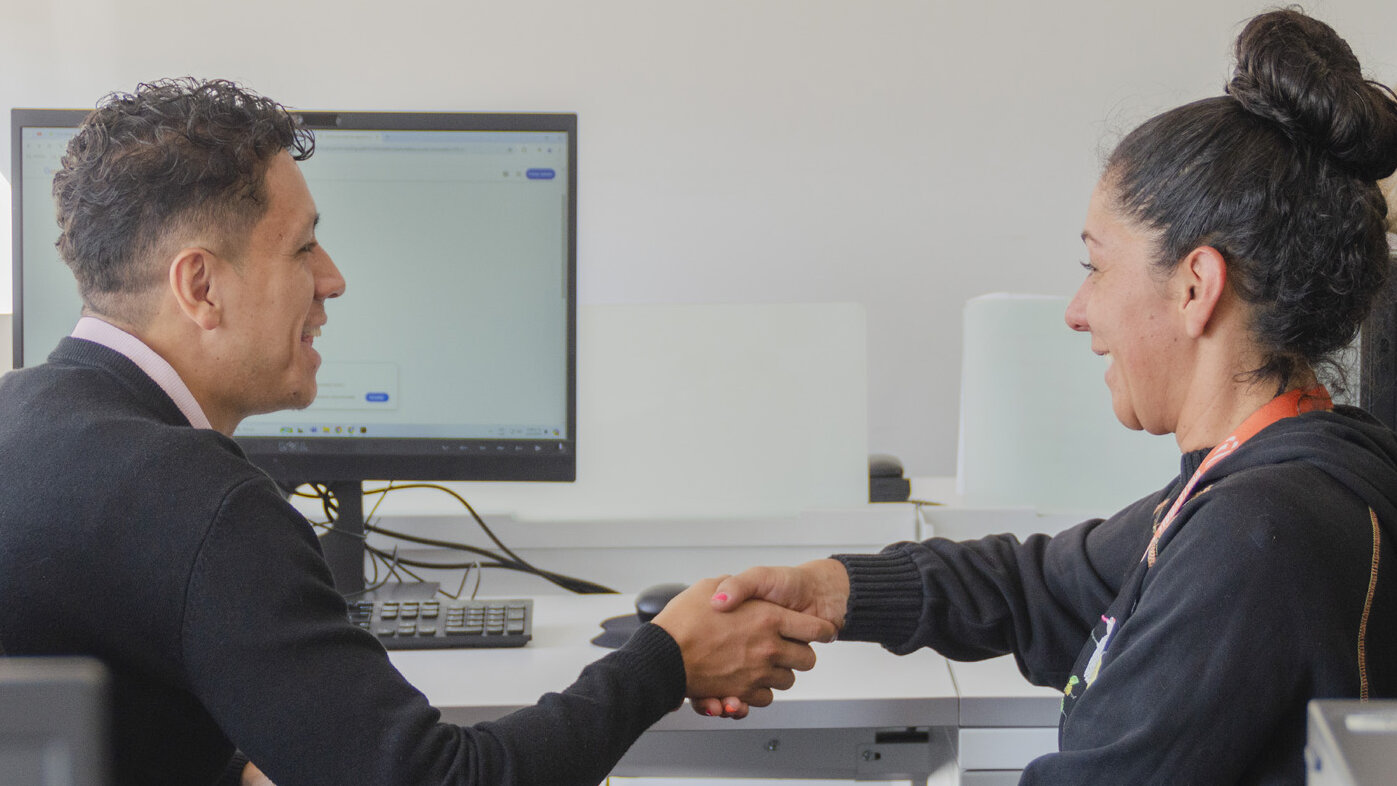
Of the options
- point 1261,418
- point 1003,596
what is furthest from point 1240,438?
point 1003,596

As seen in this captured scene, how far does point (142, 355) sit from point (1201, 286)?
83cm

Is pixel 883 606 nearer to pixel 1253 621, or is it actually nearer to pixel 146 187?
pixel 1253 621

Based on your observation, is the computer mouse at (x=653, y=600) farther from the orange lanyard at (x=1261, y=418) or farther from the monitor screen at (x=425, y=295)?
the orange lanyard at (x=1261, y=418)

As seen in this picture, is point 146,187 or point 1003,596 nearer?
point 146,187

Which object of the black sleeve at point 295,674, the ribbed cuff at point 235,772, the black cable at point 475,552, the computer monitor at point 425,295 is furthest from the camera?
the black cable at point 475,552

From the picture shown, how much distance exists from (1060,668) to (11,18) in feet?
10.1

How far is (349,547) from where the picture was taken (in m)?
1.46

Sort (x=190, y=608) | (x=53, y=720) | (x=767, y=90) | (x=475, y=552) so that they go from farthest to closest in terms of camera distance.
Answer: (x=767, y=90)
(x=475, y=552)
(x=190, y=608)
(x=53, y=720)

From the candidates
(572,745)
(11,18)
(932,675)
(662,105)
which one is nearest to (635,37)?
(662,105)

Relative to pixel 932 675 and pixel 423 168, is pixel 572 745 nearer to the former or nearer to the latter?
pixel 932 675

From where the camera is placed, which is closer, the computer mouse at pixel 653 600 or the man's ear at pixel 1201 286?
the man's ear at pixel 1201 286

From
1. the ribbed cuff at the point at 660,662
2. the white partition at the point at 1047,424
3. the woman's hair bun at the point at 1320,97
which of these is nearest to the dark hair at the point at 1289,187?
the woman's hair bun at the point at 1320,97

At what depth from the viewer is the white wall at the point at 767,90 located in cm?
302

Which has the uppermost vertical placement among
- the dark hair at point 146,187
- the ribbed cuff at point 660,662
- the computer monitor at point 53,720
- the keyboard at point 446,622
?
the dark hair at point 146,187
